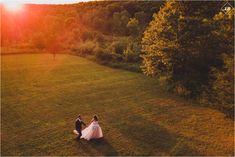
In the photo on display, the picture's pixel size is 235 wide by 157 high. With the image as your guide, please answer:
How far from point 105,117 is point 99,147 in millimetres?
6156

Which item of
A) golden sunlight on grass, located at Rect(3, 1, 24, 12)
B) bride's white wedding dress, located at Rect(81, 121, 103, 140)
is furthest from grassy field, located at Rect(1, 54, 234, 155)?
golden sunlight on grass, located at Rect(3, 1, 24, 12)

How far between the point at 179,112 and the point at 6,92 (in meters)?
18.9

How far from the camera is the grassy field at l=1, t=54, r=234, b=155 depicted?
2216 cm

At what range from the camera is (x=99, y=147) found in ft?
72.5

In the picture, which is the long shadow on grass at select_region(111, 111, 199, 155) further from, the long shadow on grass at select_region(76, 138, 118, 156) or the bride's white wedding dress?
the bride's white wedding dress

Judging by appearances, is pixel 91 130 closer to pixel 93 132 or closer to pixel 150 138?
pixel 93 132

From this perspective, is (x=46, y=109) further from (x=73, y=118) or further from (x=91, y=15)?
(x=91, y=15)

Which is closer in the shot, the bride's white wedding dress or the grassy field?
the grassy field

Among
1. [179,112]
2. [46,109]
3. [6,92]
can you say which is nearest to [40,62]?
[6,92]

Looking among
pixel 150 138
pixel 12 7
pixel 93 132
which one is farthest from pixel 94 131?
pixel 12 7

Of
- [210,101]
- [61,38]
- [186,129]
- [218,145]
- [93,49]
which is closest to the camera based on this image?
[218,145]

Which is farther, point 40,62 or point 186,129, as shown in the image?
point 40,62

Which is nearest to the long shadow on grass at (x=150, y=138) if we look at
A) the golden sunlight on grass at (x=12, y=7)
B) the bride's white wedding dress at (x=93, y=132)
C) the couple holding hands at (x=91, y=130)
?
the bride's white wedding dress at (x=93, y=132)

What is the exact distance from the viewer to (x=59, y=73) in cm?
4506
